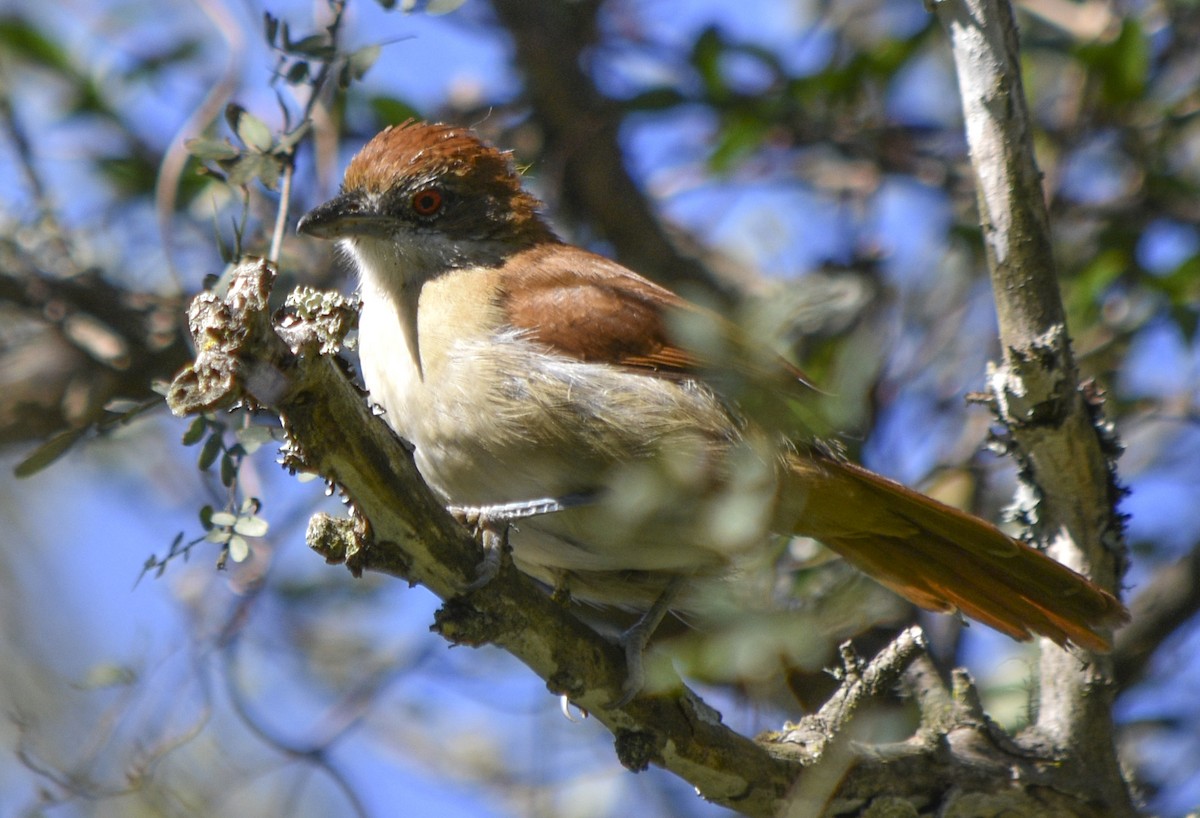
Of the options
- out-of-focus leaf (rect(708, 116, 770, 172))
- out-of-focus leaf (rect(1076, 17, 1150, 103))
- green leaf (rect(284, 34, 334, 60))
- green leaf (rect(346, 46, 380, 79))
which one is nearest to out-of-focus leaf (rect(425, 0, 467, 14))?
green leaf (rect(346, 46, 380, 79))

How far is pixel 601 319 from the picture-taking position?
3846mm

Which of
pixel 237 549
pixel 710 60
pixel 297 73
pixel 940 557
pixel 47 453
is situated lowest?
pixel 47 453

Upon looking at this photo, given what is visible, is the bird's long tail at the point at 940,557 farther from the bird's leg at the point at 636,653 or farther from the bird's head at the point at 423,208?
the bird's head at the point at 423,208

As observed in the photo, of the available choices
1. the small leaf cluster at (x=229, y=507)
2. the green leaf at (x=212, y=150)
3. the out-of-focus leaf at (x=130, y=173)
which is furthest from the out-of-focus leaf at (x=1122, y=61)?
the out-of-focus leaf at (x=130, y=173)

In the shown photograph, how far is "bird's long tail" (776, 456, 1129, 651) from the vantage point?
375 cm

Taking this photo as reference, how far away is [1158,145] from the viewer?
5207 millimetres

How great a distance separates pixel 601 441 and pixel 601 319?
43cm

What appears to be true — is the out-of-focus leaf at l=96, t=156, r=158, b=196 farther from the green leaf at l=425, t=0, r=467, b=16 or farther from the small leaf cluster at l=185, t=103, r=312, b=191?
the green leaf at l=425, t=0, r=467, b=16

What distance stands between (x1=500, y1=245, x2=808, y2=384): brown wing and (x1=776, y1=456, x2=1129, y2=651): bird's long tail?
1.21 ft

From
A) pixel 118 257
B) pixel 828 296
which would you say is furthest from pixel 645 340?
pixel 118 257

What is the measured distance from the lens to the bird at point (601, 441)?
11.7ft

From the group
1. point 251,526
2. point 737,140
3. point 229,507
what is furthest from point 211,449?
point 737,140

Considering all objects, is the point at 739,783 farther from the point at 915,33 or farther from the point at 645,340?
the point at 915,33

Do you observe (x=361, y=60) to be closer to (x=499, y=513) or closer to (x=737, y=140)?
(x=499, y=513)
